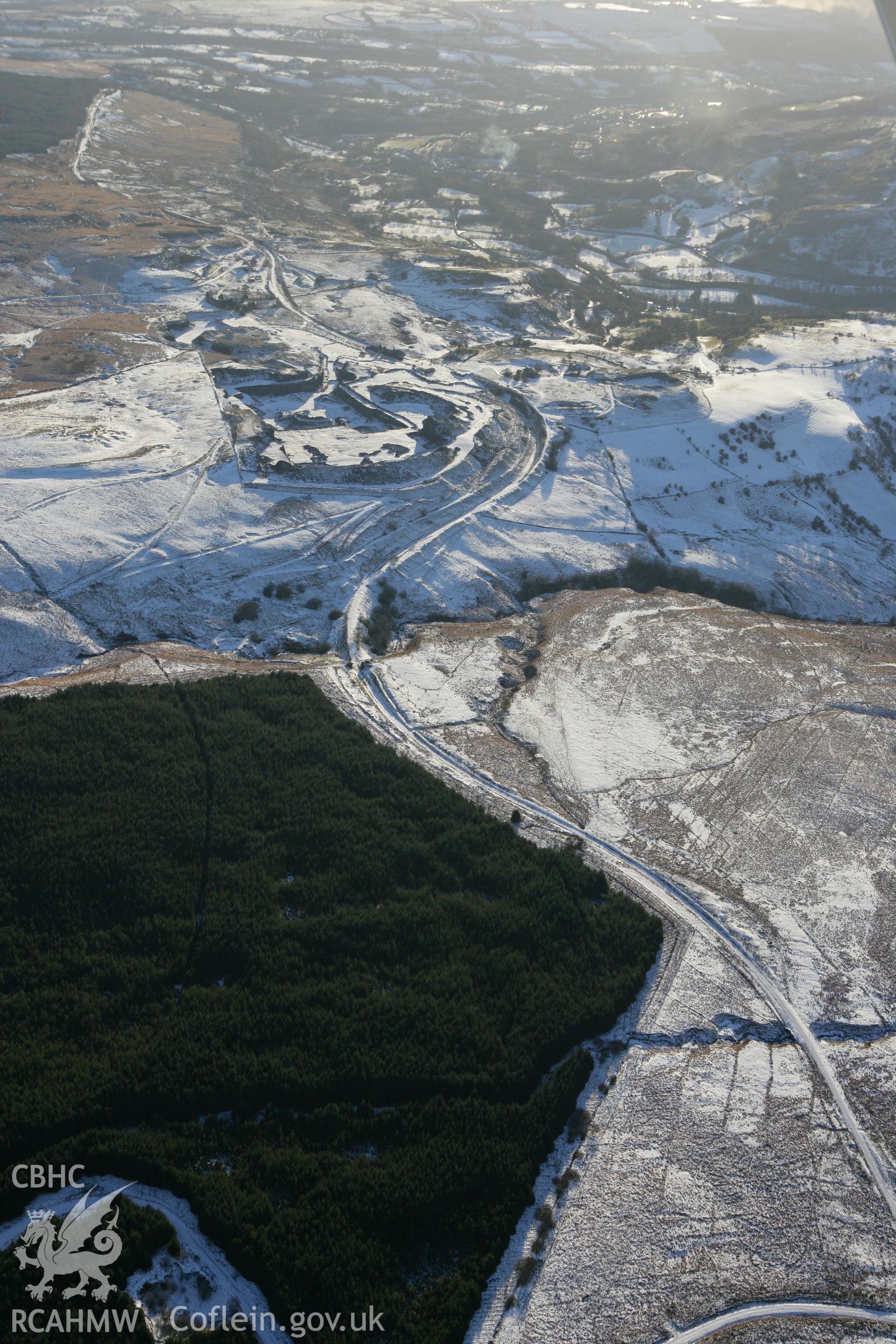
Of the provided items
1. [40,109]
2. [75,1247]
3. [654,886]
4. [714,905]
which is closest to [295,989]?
[75,1247]

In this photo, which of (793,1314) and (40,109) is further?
(40,109)

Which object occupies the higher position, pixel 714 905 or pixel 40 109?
pixel 40 109

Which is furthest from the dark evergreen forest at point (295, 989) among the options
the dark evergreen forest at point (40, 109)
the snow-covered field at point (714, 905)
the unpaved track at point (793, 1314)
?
the dark evergreen forest at point (40, 109)

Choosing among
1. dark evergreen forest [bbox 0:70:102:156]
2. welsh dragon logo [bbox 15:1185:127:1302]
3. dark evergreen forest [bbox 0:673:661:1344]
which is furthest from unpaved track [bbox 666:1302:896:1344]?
dark evergreen forest [bbox 0:70:102:156]

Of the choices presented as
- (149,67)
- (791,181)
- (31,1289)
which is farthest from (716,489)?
(149,67)

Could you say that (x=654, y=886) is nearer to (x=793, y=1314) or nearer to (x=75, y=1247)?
(x=793, y=1314)

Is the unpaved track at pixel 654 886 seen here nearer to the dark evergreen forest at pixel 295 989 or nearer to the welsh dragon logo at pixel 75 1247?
the dark evergreen forest at pixel 295 989
